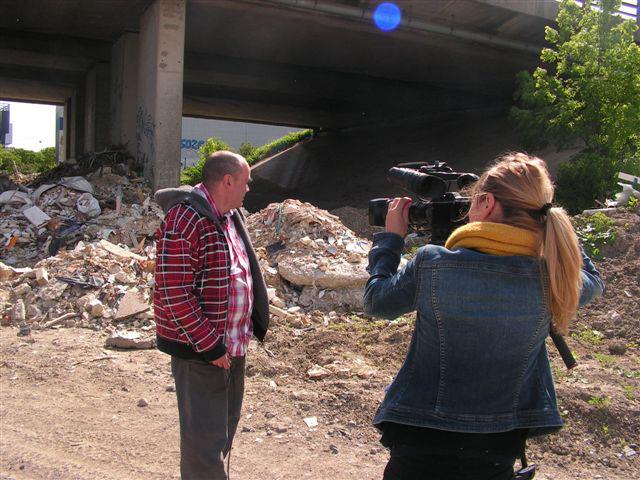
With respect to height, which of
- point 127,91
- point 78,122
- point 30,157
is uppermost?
point 127,91

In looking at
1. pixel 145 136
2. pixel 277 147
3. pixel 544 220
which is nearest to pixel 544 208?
pixel 544 220

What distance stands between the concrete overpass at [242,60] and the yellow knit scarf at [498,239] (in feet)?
39.0

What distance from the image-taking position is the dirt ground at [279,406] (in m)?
4.18

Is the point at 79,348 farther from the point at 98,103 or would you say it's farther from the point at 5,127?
the point at 5,127

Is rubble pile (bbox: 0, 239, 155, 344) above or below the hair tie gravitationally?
below

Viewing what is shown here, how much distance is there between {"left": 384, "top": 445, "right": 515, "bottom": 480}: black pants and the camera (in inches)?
75.5

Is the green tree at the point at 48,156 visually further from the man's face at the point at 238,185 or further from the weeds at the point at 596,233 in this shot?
the man's face at the point at 238,185

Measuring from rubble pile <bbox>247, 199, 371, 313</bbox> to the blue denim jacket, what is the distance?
5390 millimetres

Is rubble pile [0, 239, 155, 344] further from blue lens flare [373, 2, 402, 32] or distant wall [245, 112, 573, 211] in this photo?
distant wall [245, 112, 573, 211]

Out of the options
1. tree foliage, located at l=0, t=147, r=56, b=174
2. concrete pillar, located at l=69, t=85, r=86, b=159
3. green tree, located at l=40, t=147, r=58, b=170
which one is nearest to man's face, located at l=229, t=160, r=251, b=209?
concrete pillar, located at l=69, t=85, r=86, b=159

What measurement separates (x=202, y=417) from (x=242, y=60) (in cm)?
1923

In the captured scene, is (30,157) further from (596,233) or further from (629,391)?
(629,391)

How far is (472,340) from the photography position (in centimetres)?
190

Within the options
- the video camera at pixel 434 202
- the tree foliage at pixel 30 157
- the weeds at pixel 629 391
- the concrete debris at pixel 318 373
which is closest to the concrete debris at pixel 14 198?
the concrete debris at pixel 318 373
